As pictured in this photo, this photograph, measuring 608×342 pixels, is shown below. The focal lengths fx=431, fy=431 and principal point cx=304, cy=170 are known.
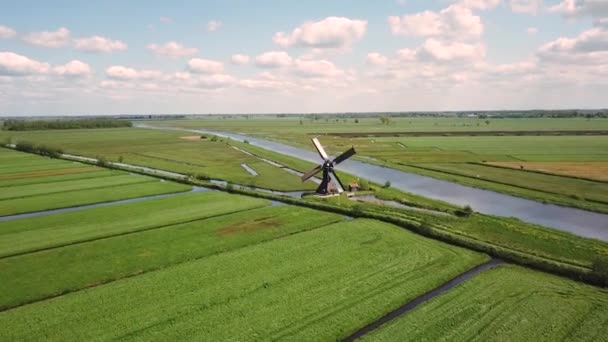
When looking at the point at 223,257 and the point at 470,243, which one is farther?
the point at 470,243

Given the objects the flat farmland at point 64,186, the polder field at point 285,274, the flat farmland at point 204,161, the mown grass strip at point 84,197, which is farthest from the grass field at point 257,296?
the flat farmland at point 204,161

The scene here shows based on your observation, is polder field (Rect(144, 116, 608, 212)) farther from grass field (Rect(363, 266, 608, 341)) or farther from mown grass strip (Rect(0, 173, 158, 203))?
mown grass strip (Rect(0, 173, 158, 203))

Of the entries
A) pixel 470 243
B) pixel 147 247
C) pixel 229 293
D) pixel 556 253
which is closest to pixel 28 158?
pixel 147 247

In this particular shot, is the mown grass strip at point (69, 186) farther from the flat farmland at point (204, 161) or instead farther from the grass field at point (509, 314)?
the grass field at point (509, 314)

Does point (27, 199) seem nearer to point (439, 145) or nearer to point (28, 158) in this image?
point (28, 158)

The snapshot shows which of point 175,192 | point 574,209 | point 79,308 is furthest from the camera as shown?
point 175,192

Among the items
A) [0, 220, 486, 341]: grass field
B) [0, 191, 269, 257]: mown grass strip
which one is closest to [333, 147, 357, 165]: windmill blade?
[0, 191, 269, 257]: mown grass strip

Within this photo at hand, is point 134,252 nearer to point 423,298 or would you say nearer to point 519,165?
point 423,298

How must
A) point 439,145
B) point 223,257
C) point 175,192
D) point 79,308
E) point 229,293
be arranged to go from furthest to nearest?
1. point 439,145
2. point 175,192
3. point 223,257
4. point 229,293
5. point 79,308
